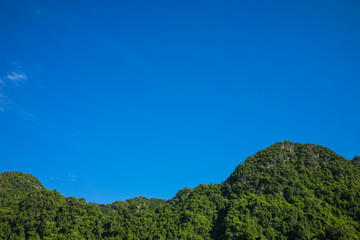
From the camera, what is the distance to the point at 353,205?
7069 centimetres

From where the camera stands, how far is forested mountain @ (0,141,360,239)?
6412 cm

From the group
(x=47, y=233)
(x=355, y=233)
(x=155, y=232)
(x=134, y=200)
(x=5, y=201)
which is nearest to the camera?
(x=355, y=233)

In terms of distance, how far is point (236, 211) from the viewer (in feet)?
232

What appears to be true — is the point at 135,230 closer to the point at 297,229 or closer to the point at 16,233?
the point at 16,233

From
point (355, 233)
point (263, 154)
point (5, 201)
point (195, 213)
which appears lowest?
point (355, 233)

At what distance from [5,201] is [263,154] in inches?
3493

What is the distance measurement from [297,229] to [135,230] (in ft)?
133

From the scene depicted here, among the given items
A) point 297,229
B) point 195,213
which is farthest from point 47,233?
point 297,229

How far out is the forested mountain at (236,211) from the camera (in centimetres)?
6412

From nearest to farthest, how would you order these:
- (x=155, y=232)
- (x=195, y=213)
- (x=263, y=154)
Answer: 1. (x=155, y=232)
2. (x=195, y=213)
3. (x=263, y=154)

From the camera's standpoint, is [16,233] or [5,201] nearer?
[16,233]

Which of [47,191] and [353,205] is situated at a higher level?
[47,191]

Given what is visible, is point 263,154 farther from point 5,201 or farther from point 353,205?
point 5,201

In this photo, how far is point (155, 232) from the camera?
2699 inches
